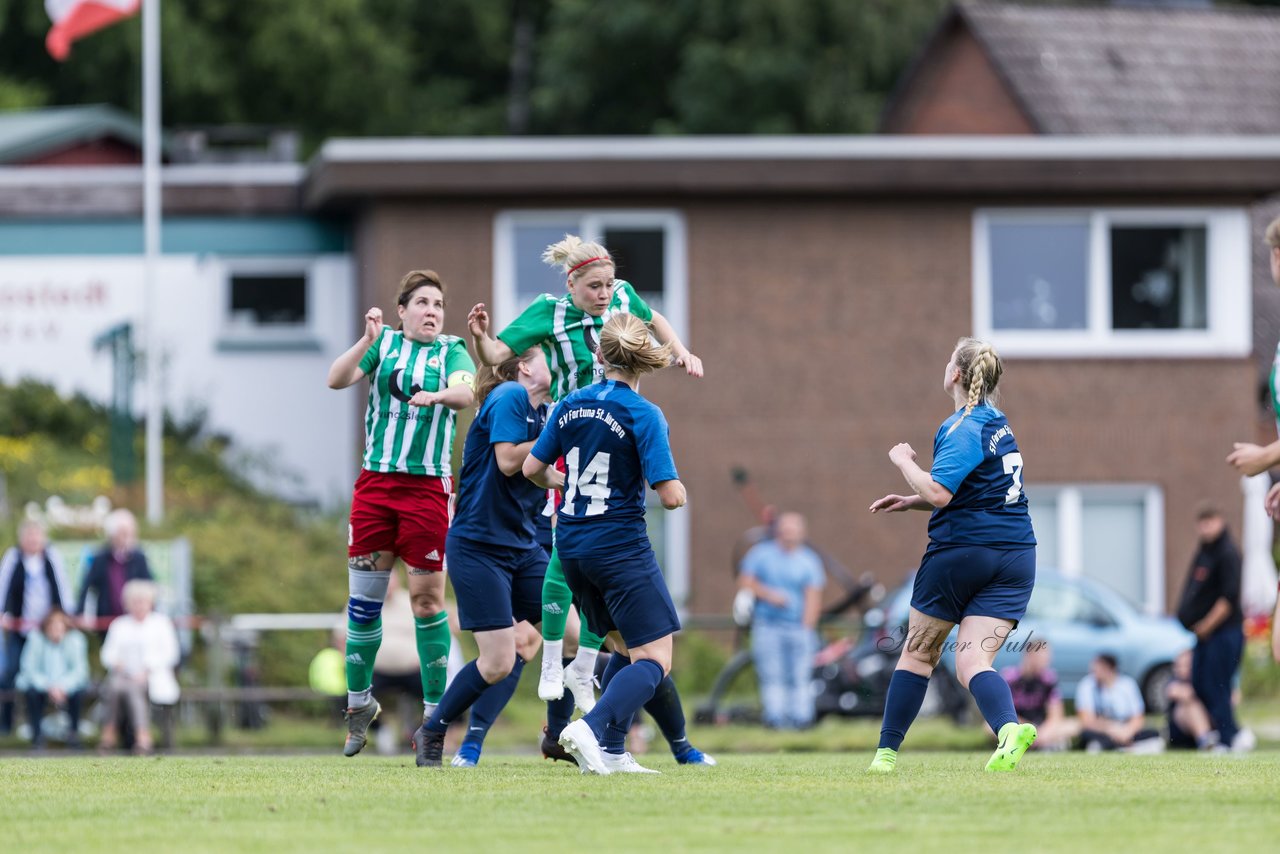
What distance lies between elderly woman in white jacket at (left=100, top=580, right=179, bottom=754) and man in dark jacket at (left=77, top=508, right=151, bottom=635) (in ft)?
2.22

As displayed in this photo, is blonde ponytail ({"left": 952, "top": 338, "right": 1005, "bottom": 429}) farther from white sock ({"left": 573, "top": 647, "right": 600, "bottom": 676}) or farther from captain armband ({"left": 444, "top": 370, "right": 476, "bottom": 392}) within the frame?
captain armband ({"left": 444, "top": 370, "right": 476, "bottom": 392})

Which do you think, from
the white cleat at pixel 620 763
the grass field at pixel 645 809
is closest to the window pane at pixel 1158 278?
the grass field at pixel 645 809

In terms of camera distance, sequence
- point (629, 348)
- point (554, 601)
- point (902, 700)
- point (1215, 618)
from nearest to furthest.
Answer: point (629, 348), point (902, 700), point (554, 601), point (1215, 618)

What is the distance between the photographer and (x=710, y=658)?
22828 millimetres

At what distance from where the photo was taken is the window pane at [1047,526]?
26328mm

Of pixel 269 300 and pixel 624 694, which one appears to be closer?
pixel 624 694

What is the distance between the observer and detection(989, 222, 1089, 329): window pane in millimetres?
26531

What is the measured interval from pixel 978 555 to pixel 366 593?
3.07m

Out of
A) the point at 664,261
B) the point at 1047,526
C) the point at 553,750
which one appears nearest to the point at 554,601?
the point at 553,750

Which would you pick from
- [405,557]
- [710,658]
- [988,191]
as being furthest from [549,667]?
[988,191]

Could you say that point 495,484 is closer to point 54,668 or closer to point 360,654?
point 360,654

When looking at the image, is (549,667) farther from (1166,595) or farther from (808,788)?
(1166,595)

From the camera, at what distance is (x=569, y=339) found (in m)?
10.1

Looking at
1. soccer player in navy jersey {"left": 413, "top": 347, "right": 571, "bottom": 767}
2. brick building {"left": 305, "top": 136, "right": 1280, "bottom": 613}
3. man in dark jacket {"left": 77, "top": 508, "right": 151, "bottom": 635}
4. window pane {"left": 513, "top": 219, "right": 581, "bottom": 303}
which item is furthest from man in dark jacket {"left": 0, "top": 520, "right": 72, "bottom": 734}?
soccer player in navy jersey {"left": 413, "top": 347, "right": 571, "bottom": 767}
